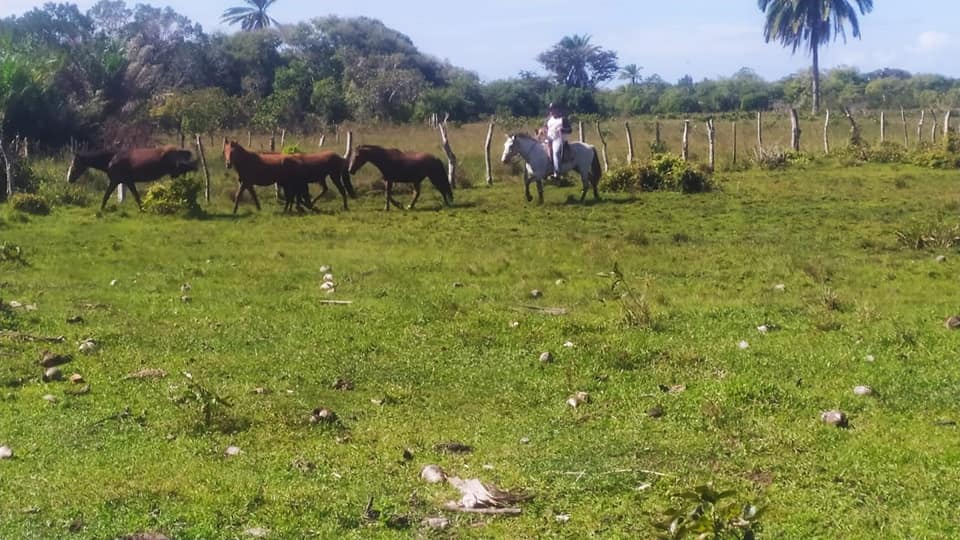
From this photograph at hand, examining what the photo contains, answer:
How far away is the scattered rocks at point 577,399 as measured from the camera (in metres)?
7.88

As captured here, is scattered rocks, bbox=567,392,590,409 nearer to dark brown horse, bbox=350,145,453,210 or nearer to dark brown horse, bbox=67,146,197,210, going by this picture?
dark brown horse, bbox=350,145,453,210

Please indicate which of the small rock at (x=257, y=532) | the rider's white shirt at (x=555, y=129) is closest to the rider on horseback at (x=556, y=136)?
Answer: the rider's white shirt at (x=555, y=129)

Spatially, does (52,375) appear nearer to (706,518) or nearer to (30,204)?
(706,518)

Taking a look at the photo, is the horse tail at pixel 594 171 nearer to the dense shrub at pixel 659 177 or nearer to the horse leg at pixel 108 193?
the dense shrub at pixel 659 177

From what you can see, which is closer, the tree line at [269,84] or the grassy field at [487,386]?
the grassy field at [487,386]

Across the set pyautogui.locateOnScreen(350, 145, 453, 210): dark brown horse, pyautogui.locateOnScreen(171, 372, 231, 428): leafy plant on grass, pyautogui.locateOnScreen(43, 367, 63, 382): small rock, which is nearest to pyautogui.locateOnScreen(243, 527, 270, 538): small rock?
pyautogui.locateOnScreen(171, 372, 231, 428): leafy plant on grass

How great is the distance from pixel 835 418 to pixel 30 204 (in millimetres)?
19003

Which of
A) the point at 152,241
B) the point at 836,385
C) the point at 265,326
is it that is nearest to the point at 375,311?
the point at 265,326

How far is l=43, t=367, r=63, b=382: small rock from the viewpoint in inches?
338

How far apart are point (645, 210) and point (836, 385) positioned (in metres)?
13.4

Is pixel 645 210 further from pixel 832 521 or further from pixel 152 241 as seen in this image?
pixel 832 521

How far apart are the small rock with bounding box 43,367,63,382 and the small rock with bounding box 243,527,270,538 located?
383 cm

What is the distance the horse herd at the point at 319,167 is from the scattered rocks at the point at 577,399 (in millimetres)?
15299

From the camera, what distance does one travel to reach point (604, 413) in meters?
7.70
